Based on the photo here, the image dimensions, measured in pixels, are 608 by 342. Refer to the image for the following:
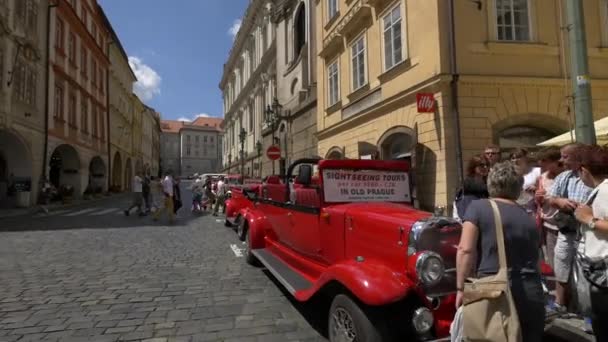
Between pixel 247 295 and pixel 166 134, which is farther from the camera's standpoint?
pixel 166 134

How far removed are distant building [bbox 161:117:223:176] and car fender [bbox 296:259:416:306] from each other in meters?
105

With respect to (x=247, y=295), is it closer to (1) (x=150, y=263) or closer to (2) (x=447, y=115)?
(1) (x=150, y=263)

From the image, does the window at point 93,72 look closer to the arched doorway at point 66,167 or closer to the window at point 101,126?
the window at point 101,126

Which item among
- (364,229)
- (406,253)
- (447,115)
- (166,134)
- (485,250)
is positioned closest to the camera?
(485,250)

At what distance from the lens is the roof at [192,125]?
356 feet

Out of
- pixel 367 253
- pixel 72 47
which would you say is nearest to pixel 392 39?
pixel 367 253

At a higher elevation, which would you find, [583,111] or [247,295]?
[583,111]

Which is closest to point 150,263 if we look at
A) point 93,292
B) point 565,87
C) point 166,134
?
point 93,292

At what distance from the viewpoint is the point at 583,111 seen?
Answer: 4.84m

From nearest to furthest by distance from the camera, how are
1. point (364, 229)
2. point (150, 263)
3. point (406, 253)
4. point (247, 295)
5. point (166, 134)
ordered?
point (406, 253), point (364, 229), point (247, 295), point (150, 263), point (166, 134)

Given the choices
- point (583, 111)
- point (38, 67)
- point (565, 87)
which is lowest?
point (583, 111)

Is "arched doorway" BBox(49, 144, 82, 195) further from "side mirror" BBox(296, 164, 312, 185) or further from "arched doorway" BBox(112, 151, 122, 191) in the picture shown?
"side mirror" BBox(296, 164, 312, 185)

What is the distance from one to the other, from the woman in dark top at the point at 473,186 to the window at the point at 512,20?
302 inches

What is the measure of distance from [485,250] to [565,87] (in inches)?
393
